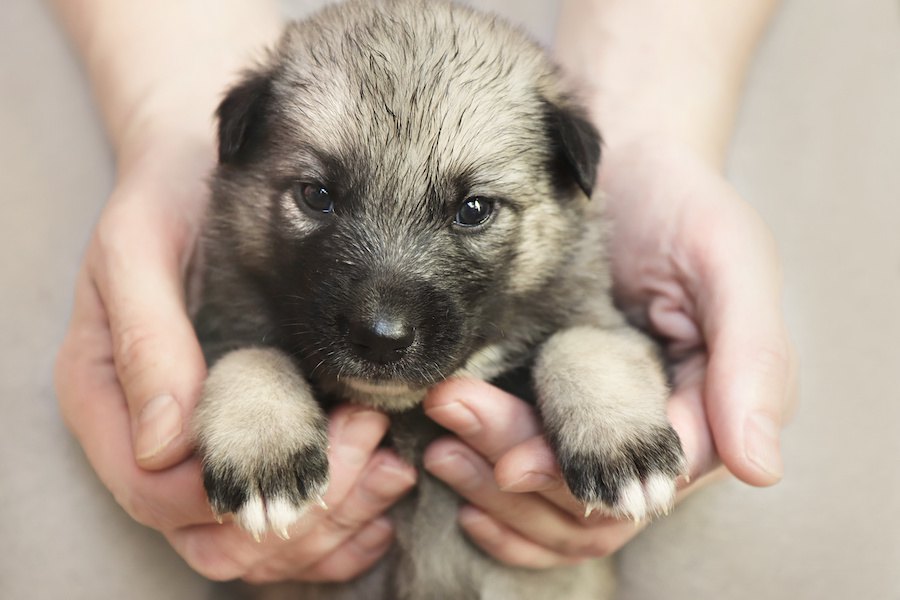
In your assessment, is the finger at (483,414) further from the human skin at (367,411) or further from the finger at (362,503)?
the finger at (362,503)

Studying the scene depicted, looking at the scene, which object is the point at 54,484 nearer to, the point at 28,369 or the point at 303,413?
the point at 28,369

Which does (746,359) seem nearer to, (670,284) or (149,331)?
(670,284)

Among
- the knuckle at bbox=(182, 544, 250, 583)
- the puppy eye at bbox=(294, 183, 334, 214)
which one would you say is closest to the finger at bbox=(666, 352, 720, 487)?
the puppy eye at bbox=(294, 183, 334, 214)

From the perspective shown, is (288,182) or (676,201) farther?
(676,201)

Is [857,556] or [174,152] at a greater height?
[174,152]

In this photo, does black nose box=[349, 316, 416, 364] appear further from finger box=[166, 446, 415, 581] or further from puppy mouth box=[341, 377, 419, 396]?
finger box=[166, 446, 415, 581]

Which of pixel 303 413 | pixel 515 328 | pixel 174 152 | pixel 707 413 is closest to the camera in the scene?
pixel 303 413

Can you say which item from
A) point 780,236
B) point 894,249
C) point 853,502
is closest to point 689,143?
point 780,236

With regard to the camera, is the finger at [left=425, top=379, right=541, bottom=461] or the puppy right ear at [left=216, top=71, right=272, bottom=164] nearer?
the finger at [left=425, top=379, right=541, bottom=461]

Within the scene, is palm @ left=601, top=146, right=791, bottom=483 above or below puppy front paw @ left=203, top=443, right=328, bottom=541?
above

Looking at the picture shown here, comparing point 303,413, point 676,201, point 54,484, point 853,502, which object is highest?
point 676,201
